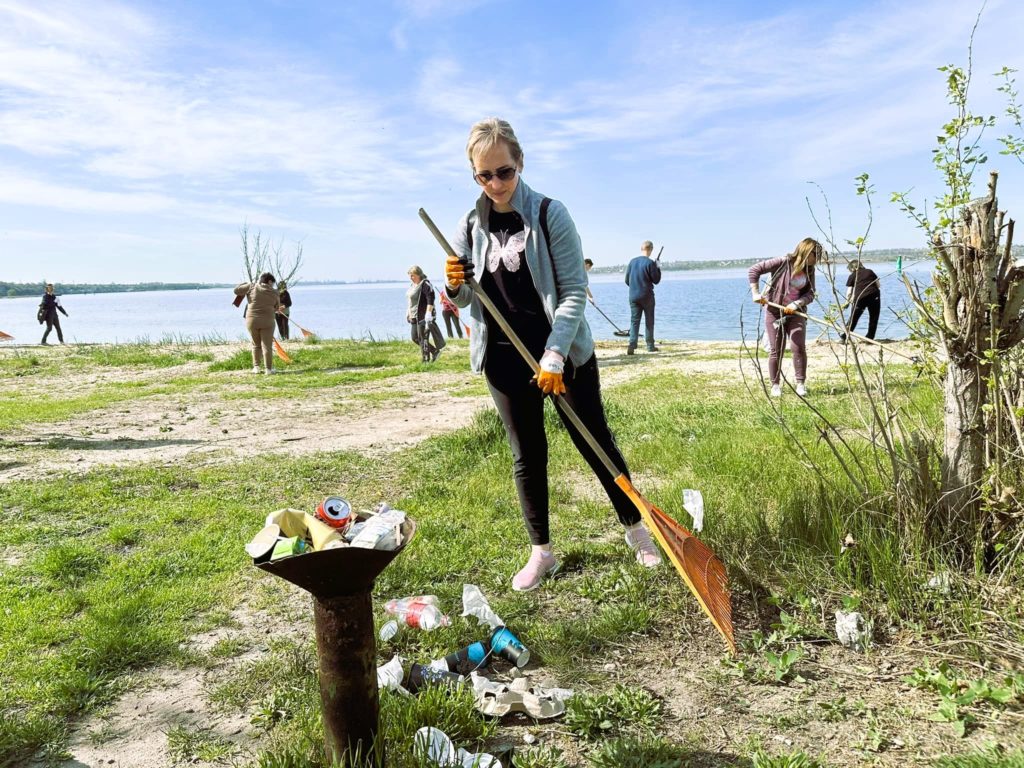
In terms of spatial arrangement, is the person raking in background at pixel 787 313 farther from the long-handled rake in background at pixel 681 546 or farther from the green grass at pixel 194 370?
the long-handled rake in background at pixel 681 546

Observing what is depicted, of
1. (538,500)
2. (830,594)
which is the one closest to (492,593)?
(538,500)

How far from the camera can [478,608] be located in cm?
305

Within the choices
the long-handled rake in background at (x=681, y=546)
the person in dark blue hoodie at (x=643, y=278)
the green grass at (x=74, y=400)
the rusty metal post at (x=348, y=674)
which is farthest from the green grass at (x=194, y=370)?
the rusty metal post at (x=348, y=674)

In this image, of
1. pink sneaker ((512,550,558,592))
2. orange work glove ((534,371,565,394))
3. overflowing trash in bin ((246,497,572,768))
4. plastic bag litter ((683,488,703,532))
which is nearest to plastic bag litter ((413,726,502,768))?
overflowing trash in bin ((246,497,572,768))

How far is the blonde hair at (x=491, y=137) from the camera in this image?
2945 mm

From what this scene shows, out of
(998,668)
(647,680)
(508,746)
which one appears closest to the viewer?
(508,746)

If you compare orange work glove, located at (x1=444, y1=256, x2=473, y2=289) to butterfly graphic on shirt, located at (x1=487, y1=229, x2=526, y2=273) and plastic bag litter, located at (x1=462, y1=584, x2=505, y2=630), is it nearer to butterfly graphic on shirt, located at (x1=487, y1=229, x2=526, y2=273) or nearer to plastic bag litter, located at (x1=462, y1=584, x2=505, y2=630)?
butterfly graphic on shirt, located at (x1=487, y1=229, x2=526, y2=273)

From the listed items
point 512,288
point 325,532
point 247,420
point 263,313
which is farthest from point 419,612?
point 263,313

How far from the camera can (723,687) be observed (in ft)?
8.20

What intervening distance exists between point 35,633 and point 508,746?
2.28 meters

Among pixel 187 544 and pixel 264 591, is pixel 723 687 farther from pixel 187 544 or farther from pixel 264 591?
pixel 187 544

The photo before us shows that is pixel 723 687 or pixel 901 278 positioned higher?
pixel 901 278

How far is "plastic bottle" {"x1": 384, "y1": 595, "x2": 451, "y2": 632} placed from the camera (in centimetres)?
297

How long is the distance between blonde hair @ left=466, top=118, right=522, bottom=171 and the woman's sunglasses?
0.04 metres
